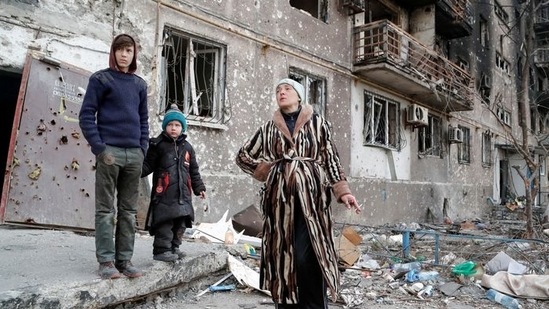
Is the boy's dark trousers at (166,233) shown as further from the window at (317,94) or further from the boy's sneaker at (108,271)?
the window at (317,94)

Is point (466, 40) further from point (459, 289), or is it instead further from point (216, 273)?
point (216, 273)

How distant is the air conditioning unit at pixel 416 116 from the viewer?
1219 centimetres

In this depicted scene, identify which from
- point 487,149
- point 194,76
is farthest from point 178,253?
point 487,149

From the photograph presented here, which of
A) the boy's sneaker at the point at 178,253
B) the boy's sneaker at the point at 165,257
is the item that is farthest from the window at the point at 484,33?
the boy's sneaker at the point at 165,257

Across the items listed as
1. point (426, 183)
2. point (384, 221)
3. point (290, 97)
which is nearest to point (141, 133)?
point (290, 97)

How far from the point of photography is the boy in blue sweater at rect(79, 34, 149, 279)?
2618mm

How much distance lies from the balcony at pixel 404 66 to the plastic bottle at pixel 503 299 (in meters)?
6.61

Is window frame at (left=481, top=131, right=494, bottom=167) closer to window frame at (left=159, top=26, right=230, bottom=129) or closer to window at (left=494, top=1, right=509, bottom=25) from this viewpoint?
window at (left=494, top=1, right=509, bottom=25)

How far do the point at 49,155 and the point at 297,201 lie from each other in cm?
349

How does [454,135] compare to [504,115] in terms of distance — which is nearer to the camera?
[454,135]

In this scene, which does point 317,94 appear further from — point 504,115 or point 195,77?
point 504,115

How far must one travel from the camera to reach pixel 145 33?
600cm

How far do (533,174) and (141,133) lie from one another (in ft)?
24.0

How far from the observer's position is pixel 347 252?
210 inches
